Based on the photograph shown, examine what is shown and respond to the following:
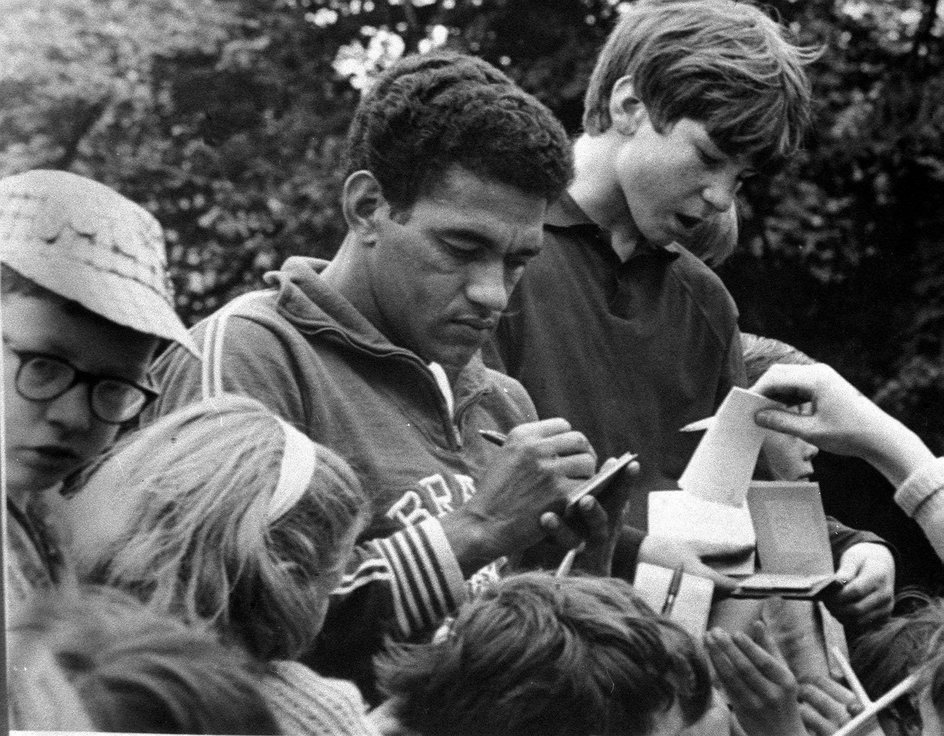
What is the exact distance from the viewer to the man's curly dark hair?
2.81 metres

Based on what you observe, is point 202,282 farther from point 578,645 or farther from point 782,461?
point 782,461

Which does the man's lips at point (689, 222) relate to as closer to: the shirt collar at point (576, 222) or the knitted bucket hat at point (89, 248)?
the shirt collar at point (576, 222)

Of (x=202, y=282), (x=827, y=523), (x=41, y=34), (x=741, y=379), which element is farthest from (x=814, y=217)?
(x=41, y=34)

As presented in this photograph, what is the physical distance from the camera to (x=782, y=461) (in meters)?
3.04

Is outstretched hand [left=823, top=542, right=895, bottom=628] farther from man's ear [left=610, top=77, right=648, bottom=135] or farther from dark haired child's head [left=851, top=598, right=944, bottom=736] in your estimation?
man's ear [left=610, top=77, right=648, bottom=135]

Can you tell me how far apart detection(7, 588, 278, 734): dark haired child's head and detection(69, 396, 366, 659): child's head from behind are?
0.23ft

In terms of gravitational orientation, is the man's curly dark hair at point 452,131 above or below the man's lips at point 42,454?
above

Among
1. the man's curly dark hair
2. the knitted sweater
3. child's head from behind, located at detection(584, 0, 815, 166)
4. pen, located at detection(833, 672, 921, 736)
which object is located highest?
child's head from behind, located at detection(584, 0, 815, 166)

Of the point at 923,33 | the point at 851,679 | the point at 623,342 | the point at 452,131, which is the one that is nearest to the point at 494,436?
the point at 623,342

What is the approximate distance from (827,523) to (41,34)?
1.86 meters

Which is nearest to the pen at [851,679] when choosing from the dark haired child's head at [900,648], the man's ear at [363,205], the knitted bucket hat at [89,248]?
the dark haired child's head at [900,648]

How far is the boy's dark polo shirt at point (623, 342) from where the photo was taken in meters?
2.98

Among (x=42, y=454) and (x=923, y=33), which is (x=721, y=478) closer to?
(x=923, y=33)

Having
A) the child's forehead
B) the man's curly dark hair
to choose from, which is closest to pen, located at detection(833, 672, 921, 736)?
the man's curly dark hair
